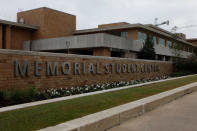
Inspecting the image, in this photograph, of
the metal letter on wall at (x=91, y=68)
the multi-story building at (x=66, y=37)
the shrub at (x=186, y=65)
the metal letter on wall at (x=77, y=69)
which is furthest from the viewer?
the shrub at (x=186, y=65)

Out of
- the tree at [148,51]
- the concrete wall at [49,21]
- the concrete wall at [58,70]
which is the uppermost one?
the concrete wall at [49,21]

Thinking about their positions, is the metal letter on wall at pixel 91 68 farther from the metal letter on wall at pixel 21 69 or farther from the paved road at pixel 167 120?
the paved road at pixel 167 120

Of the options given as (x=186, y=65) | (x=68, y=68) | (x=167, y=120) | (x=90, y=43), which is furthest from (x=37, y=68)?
(x=186, y=65)

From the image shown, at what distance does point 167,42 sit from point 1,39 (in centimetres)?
3013

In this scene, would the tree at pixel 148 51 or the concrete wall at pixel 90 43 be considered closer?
the concrete wall at pixel 90 43

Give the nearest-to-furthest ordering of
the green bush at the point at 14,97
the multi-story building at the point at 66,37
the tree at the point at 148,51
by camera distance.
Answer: the green bush at the point at 14,97, the multi-story building at the point at 66,37, the tree at the point at 148,51

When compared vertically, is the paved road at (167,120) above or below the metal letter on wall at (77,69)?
below

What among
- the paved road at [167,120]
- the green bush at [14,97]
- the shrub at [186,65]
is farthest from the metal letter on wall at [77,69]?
the shrub at [186,65]

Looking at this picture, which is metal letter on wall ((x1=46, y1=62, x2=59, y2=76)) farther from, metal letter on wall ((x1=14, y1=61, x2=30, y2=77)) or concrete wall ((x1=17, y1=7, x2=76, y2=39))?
concrete wall ((x1=17, y1=7, x2=76, y2=39))

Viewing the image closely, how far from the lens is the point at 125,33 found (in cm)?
3534

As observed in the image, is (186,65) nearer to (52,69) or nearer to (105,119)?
(52,69)

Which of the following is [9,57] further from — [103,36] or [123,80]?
[103,36]

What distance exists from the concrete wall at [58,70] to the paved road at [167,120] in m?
5.67

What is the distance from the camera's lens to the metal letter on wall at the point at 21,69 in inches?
391
